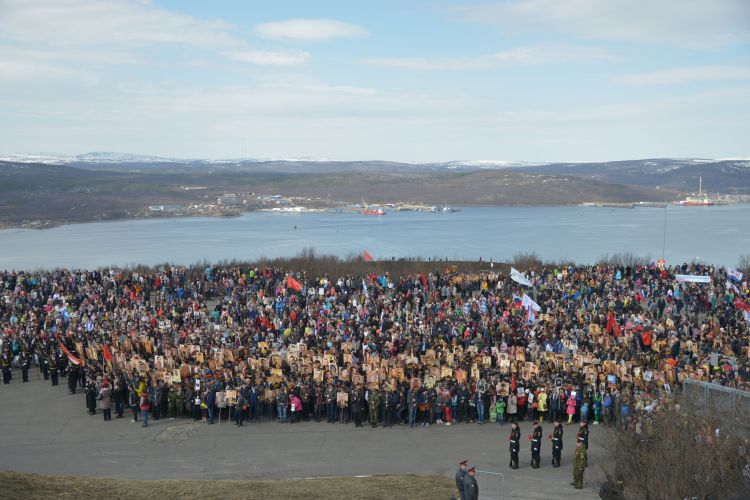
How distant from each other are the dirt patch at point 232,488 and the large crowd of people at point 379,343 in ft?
14.1

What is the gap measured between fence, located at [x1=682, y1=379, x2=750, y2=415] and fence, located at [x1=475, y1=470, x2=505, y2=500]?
383 cm

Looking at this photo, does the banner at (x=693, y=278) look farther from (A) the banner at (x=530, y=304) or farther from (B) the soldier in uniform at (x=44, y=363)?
(B) the soldier in uniform at (x=44, y=363)

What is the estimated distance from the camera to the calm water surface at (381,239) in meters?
104

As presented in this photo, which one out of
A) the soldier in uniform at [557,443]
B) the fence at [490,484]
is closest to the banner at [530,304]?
the soldier in uniform at [557,443]

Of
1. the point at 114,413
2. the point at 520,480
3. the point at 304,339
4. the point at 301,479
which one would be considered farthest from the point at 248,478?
the point at 304,339

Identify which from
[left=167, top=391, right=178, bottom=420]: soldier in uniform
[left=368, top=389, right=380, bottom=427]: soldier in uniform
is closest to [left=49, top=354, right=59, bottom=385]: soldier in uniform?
[left=167, top=391, right=178, bottom=420]: soldier in uniform

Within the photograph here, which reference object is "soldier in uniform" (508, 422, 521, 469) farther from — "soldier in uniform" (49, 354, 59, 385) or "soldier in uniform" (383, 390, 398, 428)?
"soldier in uniform" (49, 354, 59, 385)

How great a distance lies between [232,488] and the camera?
49.2ft

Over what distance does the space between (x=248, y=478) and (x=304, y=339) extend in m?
11.3

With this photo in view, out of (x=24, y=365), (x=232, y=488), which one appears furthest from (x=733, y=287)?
(x=24, y=365)

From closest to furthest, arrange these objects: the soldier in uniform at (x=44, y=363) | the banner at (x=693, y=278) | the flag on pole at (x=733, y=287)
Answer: the soldier in uniform at (x=44, y=363) < the flag on pole at (x=733, y=287) < the banner at (x=693, y=278)

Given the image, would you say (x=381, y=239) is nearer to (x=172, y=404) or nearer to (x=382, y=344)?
(x=382, y=344)

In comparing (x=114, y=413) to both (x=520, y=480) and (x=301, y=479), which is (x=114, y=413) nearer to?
(x=301, y=479)

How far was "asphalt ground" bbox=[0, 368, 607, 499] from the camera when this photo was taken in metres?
16.4
